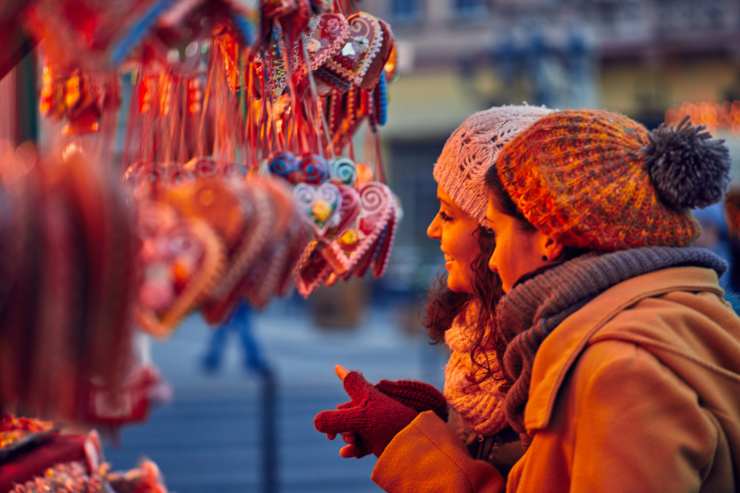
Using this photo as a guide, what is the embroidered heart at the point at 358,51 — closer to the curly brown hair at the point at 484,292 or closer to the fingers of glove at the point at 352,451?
the curly brown hair at the point at 484,292

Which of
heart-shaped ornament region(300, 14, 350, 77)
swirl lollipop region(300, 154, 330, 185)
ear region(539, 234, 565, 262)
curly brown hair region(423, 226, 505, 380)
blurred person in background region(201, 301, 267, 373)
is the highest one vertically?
heart-shaped ornament region(300, 14, 350, 77)

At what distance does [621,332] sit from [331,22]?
78cm

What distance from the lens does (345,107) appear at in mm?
2184

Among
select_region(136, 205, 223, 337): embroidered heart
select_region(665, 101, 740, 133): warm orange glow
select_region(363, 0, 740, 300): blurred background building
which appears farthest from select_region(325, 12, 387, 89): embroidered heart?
select_region(363, 0, 740, 300): blurred background building

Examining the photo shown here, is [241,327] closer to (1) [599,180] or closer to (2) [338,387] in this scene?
(2) [338,387]

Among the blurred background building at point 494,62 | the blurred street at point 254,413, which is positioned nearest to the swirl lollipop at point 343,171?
the blurred street at point 254,413

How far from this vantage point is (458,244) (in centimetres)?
202

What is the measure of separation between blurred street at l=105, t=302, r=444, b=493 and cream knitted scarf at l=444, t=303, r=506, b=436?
3.97 m

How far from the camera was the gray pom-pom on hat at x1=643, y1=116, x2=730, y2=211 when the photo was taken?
161 cm

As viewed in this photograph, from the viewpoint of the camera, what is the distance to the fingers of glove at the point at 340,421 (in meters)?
1.94

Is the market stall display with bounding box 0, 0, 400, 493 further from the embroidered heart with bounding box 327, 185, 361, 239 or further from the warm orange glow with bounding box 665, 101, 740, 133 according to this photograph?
the warm orange glow with bounding box 665, 101, 740, 133

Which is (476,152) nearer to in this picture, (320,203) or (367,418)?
(320,203)

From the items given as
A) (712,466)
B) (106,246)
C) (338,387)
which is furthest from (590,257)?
(338,387)

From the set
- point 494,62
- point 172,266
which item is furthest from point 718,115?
point 172,266
